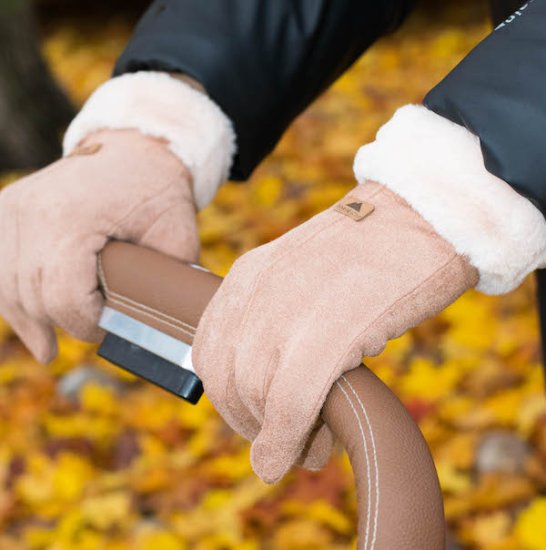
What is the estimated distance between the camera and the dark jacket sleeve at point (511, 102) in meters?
0.74

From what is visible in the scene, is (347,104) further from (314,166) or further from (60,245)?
(60,245)

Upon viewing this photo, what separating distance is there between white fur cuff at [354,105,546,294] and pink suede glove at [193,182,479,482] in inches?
0.6

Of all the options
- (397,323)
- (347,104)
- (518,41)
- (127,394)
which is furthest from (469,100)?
(347,104)

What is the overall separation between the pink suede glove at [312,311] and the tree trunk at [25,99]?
2.48m

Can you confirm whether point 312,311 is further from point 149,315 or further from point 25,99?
point 25,99

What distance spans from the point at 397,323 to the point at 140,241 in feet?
1.25

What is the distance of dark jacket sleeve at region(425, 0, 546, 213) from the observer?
0.74 meters

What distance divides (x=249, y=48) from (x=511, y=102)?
0.42m

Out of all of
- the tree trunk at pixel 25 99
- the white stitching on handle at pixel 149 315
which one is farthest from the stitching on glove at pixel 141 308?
the tree trunk at pixel 25 99

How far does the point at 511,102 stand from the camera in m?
0.75

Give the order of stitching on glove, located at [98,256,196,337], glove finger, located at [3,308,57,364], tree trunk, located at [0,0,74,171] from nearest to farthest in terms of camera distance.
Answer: stitching on glove, located at [98,256,196,337]
glove finger, located at [3,308,57,364]
tree trunk, located at [0,0,74,171]

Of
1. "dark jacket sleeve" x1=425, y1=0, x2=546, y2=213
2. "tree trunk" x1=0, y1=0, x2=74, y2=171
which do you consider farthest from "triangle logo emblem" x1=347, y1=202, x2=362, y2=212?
"tree trunk" x1=0, y1=0, x2=74, y2=171

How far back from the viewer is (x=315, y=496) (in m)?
1.78

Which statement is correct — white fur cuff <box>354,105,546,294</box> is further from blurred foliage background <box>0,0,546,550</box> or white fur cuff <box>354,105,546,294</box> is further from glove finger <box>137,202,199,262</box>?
blurred foliage background <box>0,0,546,550</box>
